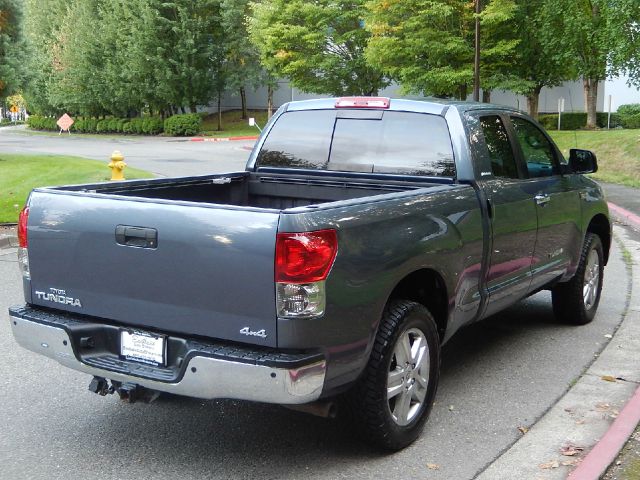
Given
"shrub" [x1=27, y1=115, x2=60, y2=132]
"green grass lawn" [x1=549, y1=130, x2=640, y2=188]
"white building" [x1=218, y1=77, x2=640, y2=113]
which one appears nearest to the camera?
"green grass lawn" [x1=549, y1=130, x2=640, y2=188]

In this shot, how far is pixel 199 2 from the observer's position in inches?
2015

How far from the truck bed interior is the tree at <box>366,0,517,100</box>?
80.9 ft

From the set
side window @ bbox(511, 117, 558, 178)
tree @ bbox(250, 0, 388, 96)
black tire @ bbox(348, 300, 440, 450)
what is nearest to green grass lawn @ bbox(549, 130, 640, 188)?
side window @ bbox(511, 117, 558, 178)

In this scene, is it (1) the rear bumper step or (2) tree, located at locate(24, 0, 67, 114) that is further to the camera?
(2) tree, located at locate(24, 0, 67, 114)

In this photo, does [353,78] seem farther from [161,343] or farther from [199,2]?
[161,343]

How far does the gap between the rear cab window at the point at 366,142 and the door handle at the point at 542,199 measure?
101 centimetres

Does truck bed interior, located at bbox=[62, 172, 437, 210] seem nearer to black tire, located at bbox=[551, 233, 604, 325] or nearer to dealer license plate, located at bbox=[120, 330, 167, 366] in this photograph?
dealer license plate, located at bbox=[120, 330, 167, 366]

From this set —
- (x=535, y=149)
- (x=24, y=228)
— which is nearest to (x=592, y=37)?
(x=535, y=149)

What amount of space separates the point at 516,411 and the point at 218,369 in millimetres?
2326

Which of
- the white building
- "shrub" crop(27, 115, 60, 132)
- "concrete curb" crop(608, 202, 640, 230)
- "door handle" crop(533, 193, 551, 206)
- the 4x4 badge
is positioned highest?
the white building

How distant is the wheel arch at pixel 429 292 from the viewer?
4676 millimetres

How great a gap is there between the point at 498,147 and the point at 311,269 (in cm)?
258

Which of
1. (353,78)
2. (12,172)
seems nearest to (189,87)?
(353,78)

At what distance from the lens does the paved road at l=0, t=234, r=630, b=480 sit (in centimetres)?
429
